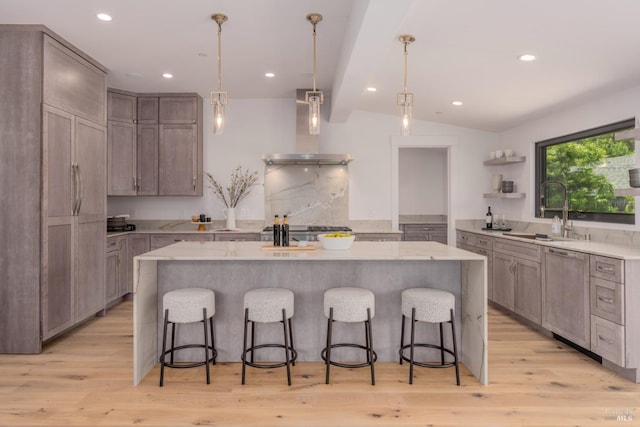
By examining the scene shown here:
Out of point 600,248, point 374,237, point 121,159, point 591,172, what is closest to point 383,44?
point 600,248

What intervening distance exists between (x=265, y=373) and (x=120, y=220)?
10.4 ft

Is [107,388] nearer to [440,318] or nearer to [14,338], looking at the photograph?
[14,338]

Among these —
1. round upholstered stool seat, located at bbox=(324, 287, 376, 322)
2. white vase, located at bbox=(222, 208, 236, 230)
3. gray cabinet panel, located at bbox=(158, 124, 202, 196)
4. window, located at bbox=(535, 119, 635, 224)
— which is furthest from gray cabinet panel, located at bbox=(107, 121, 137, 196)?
window, located at bbox=(535, 119, 635, 224)

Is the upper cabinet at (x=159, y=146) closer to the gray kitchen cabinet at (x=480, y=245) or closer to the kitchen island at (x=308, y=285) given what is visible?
the kitchen island at (x=308, y=285)

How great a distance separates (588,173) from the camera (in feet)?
14.2

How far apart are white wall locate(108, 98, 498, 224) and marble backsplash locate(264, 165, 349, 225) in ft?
0.51

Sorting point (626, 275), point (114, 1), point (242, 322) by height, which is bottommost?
point (242, 322)

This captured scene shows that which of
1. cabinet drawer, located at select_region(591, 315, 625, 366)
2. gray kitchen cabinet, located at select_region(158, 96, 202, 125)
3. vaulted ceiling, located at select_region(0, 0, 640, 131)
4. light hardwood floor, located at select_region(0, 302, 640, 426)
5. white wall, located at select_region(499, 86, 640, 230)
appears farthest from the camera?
gray kitchen cabinet, located at select_region(158, 96, 202, 125)

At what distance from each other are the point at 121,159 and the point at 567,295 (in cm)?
500

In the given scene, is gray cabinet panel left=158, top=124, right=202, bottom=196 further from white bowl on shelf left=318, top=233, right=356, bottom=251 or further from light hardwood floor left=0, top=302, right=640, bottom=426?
white bowl on shelf left=318, top=233, right=356, bottom=251

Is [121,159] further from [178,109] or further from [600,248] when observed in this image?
[600,248]

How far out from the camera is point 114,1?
2.94m

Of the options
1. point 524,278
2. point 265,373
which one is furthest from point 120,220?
point 524,278

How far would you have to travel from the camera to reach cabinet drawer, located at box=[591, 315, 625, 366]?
2.92m
